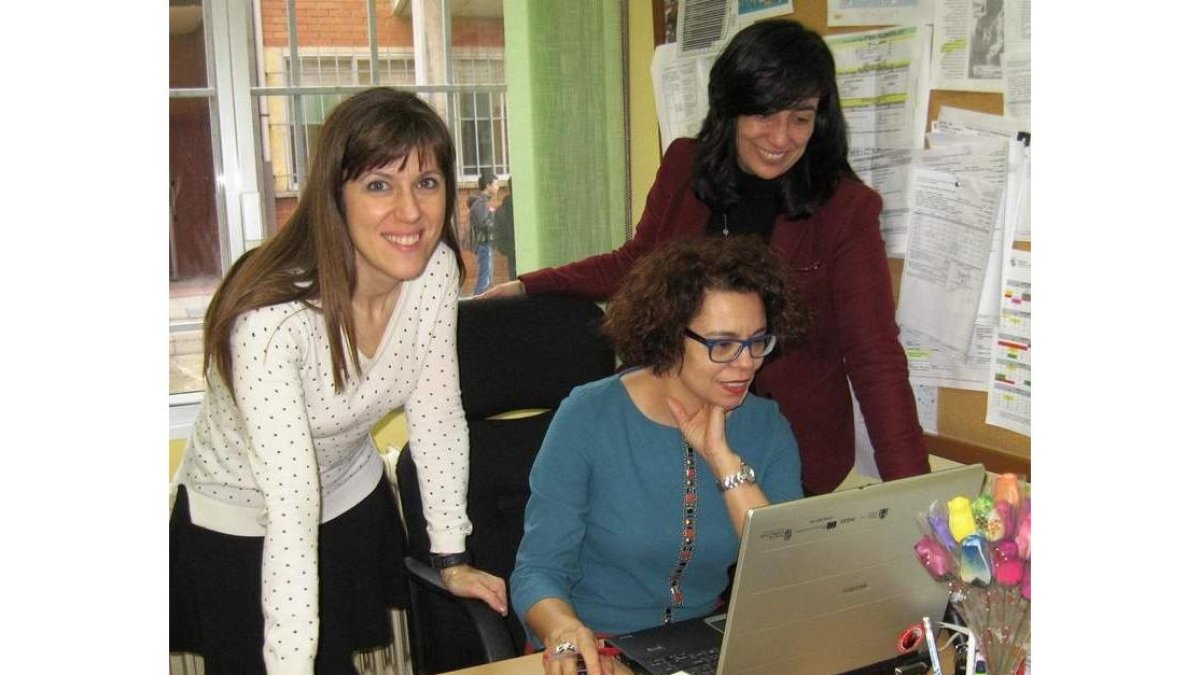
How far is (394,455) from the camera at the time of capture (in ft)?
8.49

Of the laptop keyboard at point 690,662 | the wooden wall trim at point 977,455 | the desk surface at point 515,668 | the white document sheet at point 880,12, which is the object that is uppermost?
the white document sheet at point 880,12

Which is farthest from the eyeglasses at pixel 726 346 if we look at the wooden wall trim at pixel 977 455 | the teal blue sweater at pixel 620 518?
the wooden wall trim at pixel 977 455

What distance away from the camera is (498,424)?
1.80m

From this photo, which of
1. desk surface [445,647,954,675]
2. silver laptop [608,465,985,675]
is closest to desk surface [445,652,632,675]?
desk surface [445,647,954,675]

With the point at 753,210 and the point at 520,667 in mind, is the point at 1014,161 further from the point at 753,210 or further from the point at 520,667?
the point at 520,667

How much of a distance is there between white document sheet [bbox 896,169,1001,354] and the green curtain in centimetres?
110

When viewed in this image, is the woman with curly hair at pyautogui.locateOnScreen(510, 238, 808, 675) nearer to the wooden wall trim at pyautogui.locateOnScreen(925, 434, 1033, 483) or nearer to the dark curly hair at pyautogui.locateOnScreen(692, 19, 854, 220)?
the dark curly hair at pyautogui.locateOnScreen(692, 19, 854, 220)

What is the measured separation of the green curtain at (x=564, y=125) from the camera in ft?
9.43

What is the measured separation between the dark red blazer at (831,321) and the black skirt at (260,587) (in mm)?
524

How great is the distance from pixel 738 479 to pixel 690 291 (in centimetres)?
28

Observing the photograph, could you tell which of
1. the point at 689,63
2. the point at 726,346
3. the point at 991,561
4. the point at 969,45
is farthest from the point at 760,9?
the point at 991,561

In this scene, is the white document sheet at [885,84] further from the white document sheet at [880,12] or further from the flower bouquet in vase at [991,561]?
the flower bouquet in vase at [991,561]
